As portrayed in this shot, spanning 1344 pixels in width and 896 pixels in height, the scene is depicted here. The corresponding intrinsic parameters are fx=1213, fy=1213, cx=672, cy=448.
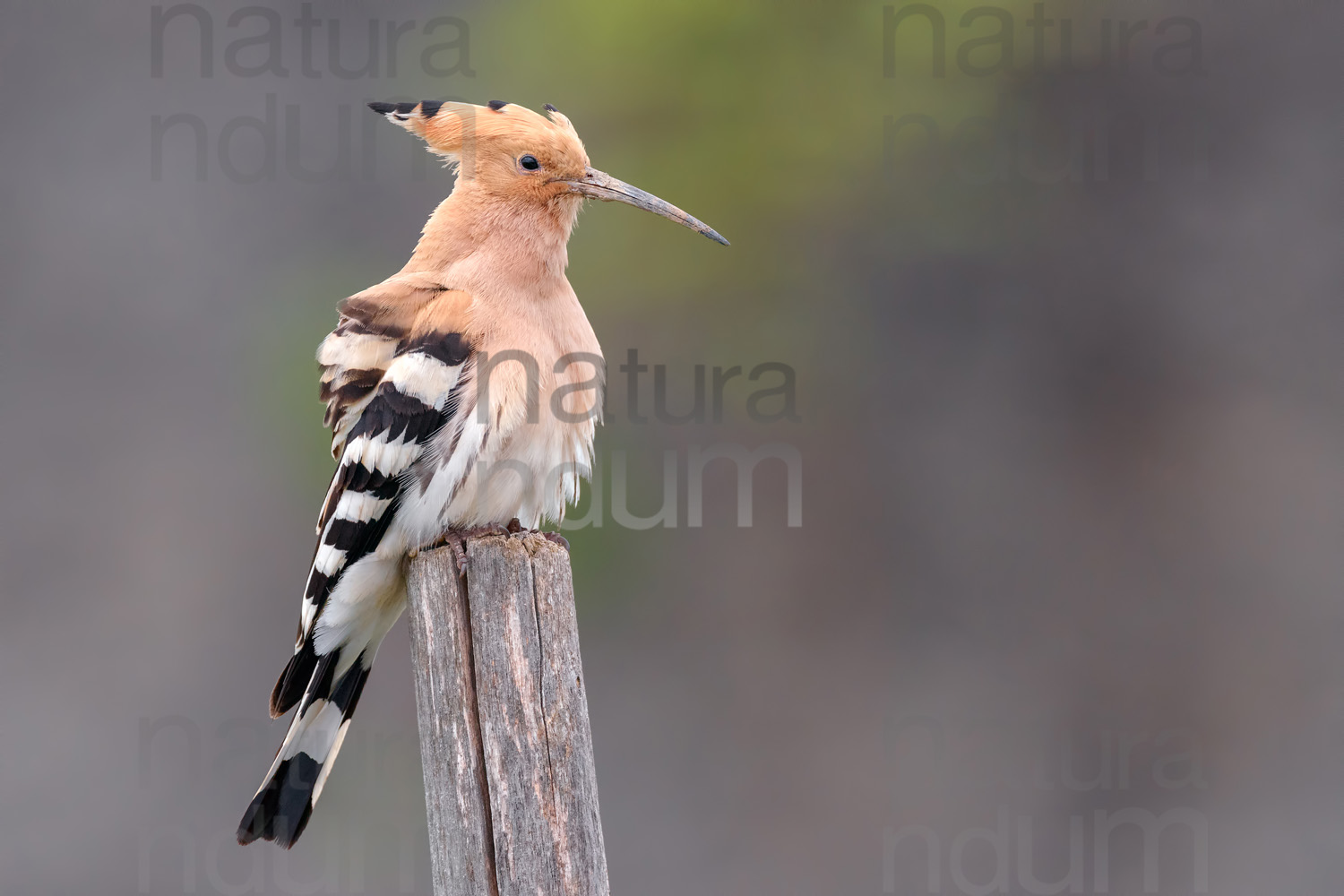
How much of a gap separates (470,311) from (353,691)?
0.62 m

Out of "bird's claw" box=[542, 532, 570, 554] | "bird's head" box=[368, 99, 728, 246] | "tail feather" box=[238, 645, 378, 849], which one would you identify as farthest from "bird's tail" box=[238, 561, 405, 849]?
"bird's head" box=[368, 99, 728, 246]

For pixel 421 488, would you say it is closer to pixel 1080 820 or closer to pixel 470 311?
pixel 470 311

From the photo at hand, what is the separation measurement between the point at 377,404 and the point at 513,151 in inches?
19.5

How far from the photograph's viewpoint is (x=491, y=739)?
4.52ft

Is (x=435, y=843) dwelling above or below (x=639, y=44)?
below

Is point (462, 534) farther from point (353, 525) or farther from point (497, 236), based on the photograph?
point (497, 236)

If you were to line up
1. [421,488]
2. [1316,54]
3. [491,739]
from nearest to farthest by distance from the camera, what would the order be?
[491,739] < [421,488] < [1316,54]

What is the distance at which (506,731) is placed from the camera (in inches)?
54.2

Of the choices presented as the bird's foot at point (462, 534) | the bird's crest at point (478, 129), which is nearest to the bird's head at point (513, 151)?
the bird's crest at point (478, 129)

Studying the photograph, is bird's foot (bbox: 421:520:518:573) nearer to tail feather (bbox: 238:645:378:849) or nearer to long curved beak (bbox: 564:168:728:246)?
tail feather (bbox: 238:645:378:849)

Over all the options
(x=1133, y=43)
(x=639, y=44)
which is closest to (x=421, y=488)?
(x=639, y=44)

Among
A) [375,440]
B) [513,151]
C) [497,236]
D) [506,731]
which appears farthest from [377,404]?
[506,731]

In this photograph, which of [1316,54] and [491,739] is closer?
[491,739]

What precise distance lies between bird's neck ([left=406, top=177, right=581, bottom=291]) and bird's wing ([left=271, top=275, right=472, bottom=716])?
12 cm
